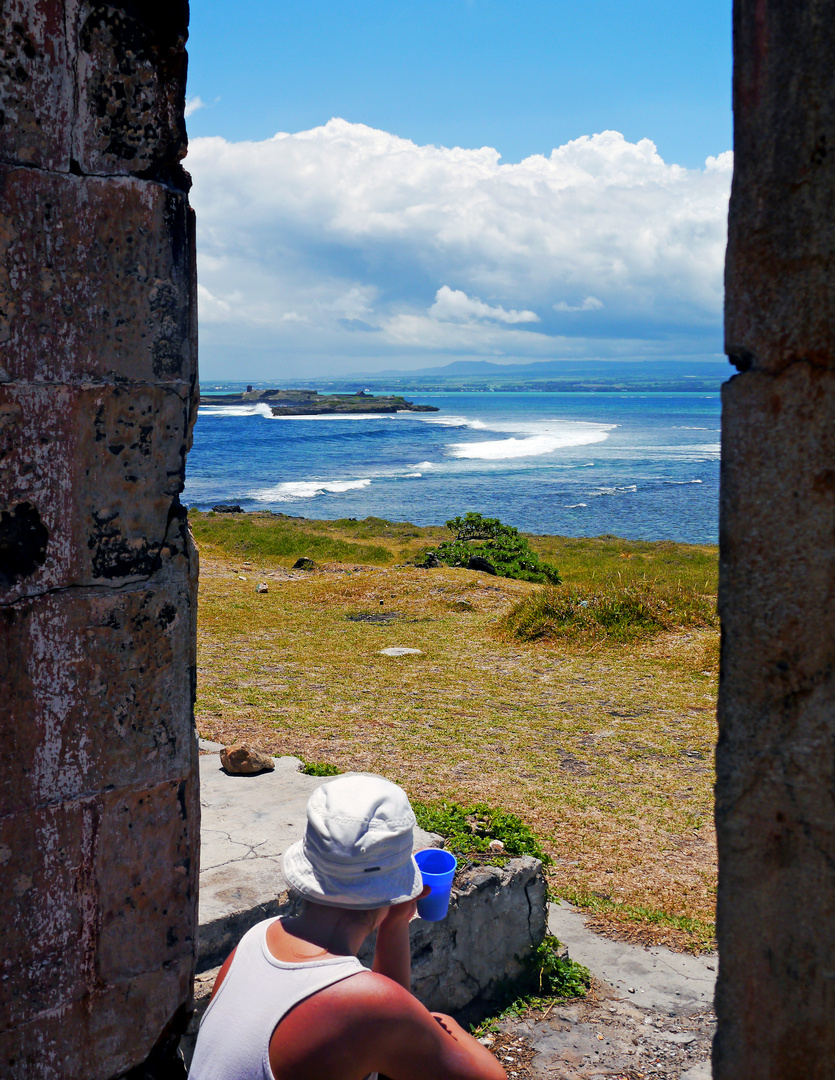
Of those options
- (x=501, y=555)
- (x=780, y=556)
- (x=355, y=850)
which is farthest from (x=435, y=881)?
(x=501, y=555)

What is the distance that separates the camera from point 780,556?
1511 millimetres

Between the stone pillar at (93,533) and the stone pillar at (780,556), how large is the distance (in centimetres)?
149

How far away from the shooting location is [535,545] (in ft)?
81.0

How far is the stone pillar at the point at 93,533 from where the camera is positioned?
218 cm

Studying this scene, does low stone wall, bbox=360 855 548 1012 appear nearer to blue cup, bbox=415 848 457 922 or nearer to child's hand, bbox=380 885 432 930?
blue cup, bbox=415 848 457 922

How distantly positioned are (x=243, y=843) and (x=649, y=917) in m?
2.18

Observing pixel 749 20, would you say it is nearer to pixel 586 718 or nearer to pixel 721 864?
pixel 721 864

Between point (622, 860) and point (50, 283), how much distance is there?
4.40 metres

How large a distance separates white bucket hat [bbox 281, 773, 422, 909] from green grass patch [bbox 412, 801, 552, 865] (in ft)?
6.46

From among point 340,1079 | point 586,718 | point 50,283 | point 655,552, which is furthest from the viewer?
point 655,552

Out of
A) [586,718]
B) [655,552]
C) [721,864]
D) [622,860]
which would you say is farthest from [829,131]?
[655,552]

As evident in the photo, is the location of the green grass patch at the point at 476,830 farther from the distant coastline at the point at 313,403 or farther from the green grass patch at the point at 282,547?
the distant coastline at the point at 313,403

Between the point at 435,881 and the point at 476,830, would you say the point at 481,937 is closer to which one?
the point at 476,830

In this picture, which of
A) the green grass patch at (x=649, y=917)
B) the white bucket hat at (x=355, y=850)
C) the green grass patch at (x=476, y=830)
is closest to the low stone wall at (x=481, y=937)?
the green grass patch at (x=476, y=830)
